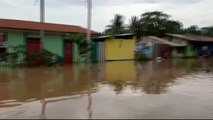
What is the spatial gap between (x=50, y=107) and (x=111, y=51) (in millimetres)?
26052

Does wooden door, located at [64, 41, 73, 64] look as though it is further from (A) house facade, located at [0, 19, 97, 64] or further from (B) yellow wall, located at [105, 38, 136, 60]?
(B) yellow wall, located at [105, 38, 136, 60]

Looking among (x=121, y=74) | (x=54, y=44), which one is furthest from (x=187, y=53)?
(x=121, y=74)

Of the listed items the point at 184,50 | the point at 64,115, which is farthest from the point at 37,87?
the point at 184,50

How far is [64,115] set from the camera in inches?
314

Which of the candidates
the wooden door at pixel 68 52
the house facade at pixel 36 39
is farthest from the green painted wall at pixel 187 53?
the wooden door at pixel 68 52

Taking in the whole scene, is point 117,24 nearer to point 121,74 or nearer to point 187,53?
point 187,53

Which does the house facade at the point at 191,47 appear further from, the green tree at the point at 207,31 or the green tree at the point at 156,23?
the green tree at the point at 207,31

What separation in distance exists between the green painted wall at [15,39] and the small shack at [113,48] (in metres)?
7.48

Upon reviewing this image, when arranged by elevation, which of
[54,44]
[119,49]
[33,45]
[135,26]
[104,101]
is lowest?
[104,101]

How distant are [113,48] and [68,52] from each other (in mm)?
6079

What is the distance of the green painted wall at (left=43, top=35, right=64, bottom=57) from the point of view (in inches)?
1131

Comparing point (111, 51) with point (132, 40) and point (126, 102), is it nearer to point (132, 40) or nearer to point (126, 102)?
point (132, 40)

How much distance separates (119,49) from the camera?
35906mm

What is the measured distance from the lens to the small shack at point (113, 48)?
A: 109ft
